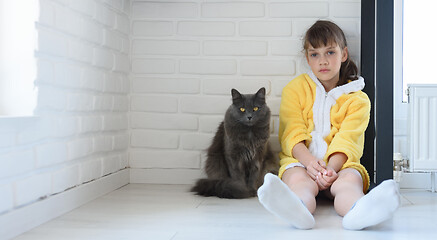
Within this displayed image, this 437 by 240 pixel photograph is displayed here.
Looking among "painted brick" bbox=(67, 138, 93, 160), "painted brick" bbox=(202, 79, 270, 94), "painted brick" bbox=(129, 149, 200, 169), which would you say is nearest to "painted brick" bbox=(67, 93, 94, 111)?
"painted brick" bbox=(67, 138, 93, 160)

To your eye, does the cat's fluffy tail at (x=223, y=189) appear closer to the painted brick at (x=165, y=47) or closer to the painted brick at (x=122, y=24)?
the painted brick at (x=165, y=47)

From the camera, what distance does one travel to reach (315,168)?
6.23 feet

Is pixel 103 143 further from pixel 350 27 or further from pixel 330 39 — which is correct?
pixel 350 27

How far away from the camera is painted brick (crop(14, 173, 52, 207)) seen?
4.54 ft

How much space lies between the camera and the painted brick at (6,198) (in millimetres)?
1299

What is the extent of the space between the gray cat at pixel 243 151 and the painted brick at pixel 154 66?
49cm

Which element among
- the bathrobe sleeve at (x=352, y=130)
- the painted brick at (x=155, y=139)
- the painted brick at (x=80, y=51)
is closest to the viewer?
the painted brick at (x=80, y=51)

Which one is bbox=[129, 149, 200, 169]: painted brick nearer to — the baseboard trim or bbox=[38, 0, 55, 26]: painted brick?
the baseboard trim

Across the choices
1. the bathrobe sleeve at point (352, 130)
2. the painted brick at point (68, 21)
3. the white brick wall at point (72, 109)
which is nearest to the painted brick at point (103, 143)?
the white brick wall at point (72, 109)

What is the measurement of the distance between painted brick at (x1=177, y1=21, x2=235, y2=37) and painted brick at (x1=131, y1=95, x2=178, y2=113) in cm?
36

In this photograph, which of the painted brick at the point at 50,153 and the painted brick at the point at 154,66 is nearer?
the painted brick at the point at 50,153

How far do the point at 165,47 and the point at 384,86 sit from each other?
3.67 ft

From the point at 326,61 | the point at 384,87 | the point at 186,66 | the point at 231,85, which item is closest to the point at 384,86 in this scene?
the point at 384,87

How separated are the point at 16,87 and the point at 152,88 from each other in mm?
1009
